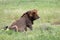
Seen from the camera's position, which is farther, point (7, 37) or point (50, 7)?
point (50, 7)

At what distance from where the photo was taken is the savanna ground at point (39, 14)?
9.47m

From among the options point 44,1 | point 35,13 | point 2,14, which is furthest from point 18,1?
point 35,13

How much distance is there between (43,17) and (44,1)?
5.55m

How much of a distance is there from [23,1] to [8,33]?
11.8 meters

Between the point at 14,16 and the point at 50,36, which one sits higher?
the point at 50,36

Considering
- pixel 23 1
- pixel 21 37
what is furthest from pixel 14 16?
pixel 21 37

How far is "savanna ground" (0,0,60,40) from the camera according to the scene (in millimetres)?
9470

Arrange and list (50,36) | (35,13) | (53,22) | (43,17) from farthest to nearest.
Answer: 1. (43,17)
2. (53,22)
3. (35,13)
4. (50,36)

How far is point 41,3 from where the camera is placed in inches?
834

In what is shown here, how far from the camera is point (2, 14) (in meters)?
17.2

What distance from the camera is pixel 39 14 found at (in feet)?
56.4

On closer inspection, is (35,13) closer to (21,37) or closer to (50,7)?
(21,37)

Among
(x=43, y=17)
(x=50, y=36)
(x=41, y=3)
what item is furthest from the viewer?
(x=41, y=3)

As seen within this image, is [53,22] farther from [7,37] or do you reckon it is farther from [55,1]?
[55,1]
